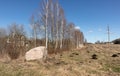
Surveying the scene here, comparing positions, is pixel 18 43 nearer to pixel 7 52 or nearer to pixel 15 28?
pixel 7 52

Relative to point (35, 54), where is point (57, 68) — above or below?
below

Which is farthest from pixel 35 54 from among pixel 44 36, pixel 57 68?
pixel 44 36

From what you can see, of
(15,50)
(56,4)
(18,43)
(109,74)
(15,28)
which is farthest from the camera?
(15,28)

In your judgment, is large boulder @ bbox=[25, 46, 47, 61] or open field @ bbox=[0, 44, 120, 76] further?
large boulder @ bbox=[25, 46, 47, 61]

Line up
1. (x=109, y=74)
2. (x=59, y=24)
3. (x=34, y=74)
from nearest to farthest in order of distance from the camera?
(x=34, y=74)
(x=109, y=74)
(x=59, y=24)

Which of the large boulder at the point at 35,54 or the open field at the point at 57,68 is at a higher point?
the large boulder at the point at 35,54

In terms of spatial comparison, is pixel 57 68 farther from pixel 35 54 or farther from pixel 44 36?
pixel 44 36

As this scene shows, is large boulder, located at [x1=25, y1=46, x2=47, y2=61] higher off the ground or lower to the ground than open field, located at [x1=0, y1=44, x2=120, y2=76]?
higher

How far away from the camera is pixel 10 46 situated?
12195 mm

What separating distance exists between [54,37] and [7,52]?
12.3 metres

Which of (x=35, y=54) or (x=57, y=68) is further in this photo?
(x=35, y=54)

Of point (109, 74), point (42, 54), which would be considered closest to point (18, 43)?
point (42, 54)

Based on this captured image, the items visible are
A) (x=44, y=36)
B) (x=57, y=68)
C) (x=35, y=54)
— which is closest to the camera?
(x=57, y=68)

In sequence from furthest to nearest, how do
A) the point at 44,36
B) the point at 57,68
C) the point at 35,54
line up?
1. the point at 44,36
2. the point at 35,54
3. the point at 57,68
